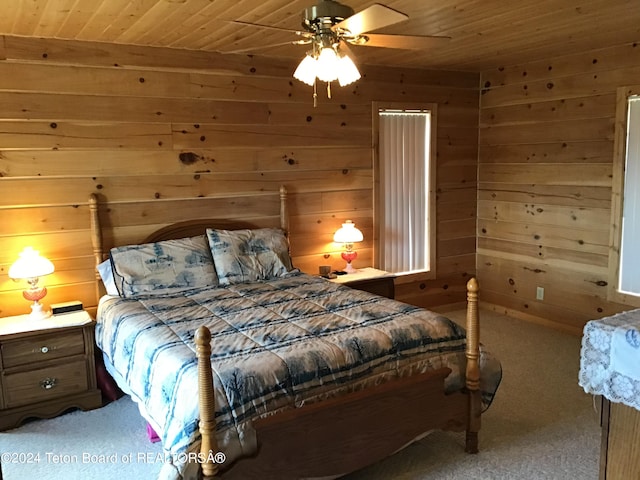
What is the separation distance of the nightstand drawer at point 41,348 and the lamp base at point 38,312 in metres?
0.20

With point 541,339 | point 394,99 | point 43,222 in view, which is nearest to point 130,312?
point 43,222

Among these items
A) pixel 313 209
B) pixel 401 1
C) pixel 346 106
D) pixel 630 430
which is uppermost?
pixel 401 1

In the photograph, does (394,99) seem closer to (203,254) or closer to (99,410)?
(203,254)

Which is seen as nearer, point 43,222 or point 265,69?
point 43,222

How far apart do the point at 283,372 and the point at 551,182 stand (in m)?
3.39

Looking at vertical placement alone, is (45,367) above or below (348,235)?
below

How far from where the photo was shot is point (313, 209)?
4.60 meters

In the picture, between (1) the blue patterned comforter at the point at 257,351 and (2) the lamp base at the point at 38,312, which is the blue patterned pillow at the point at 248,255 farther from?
(2) the lamp base at the point at 38,312

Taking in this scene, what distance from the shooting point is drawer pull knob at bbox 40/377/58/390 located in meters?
3.29

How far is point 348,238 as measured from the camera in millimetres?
4480

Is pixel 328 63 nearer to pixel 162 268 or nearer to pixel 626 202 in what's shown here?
pixel 162 268

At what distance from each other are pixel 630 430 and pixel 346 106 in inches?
131

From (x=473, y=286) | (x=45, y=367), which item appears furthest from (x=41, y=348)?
(x=473, y=286)

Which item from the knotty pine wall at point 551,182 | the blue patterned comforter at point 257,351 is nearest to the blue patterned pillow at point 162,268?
the blue patterned comforter at point 257,351
